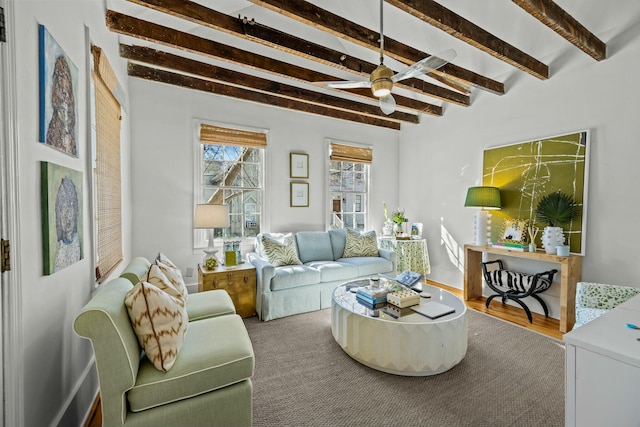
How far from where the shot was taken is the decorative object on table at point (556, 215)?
10.4ft

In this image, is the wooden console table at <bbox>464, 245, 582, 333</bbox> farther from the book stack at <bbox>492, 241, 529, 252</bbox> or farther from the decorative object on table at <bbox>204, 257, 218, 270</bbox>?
the decorative object on table at <bbox>204, 257, 218, 270</bbox>

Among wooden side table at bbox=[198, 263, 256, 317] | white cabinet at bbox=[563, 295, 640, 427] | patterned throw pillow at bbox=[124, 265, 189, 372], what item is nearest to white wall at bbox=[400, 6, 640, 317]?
white cabinet at bbox=[563, 295, 640, 427]

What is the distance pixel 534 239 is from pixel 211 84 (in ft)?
14.4

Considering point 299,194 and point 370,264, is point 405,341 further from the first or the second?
point 299,194

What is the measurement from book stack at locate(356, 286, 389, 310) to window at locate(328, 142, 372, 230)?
240 centimetres

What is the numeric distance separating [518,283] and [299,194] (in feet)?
10.1

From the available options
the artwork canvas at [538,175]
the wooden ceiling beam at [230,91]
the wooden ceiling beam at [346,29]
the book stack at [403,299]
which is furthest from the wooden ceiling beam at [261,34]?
the book stack at [403,299]

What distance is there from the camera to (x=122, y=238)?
2920 millimetres

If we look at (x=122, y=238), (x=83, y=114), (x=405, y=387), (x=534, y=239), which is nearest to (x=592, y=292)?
(x=534, y=239)

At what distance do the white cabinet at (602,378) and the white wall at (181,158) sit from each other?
12.0 ft

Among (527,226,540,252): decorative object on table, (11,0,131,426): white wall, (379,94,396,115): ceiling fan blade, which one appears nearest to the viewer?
(11,0,131,426): white wall

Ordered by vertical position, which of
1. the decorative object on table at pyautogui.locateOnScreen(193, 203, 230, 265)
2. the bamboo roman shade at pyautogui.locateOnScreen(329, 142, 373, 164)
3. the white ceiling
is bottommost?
the decorative object on table at pyautogui.locateOnScreen(193, 203, 230, 265)

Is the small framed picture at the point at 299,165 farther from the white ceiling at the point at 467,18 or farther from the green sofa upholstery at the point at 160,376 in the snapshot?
the green sofa upholstery at the point at 160,376

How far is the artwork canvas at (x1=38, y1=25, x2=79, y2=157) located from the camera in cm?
135
